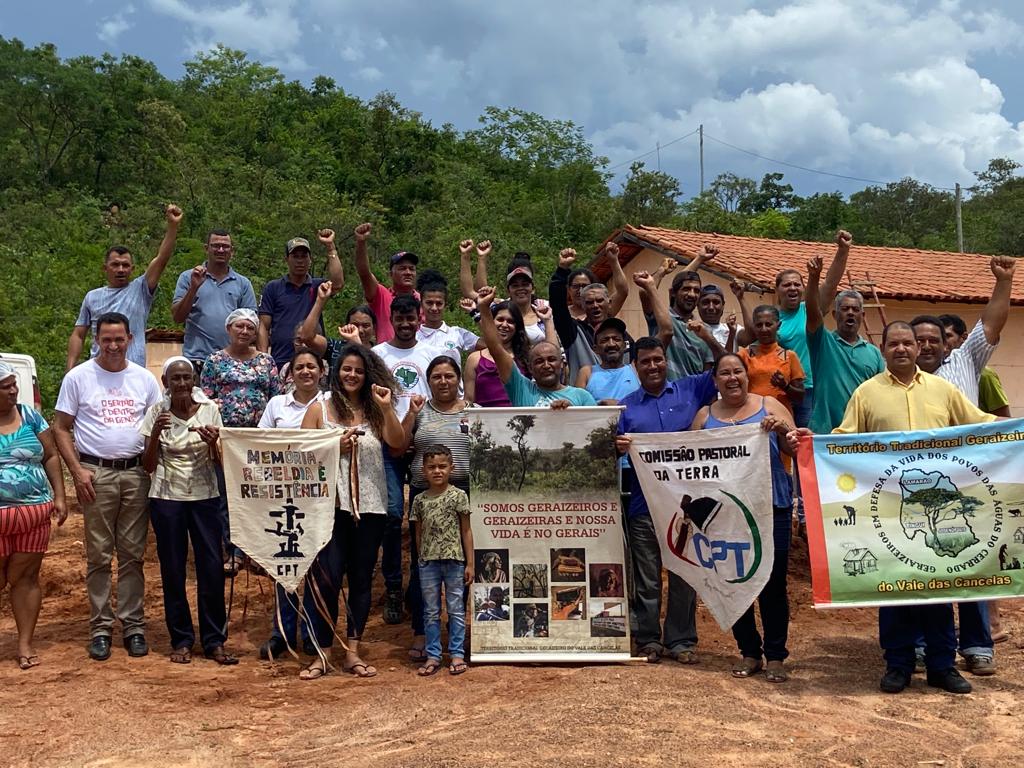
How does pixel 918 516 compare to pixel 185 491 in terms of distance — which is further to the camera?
pixel 185 491

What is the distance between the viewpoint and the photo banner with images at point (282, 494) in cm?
682

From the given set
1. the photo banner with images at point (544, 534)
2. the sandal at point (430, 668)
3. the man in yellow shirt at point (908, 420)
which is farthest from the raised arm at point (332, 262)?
the man in yellow shirt at point (908, 420)

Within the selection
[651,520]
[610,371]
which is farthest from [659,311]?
[651,520]

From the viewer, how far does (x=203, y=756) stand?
5336mm

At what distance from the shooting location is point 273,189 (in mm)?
31844

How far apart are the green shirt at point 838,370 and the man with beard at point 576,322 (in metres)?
1.46

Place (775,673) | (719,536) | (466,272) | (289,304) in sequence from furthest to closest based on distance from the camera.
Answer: (466,272), (289,304), (719,536), (775,673)

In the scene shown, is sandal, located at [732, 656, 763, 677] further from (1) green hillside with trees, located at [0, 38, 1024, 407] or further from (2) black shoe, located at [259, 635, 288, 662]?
(1) green hillside with trees, located at [0, 38, 1024, 407]

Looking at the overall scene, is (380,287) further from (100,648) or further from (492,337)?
(100,648)

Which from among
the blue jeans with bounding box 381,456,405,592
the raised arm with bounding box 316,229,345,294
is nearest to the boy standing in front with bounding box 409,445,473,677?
the blue jeans with bounding box 381,456,405,592

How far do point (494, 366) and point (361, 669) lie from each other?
2251 mm

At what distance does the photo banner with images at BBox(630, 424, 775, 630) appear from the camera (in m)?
6.34

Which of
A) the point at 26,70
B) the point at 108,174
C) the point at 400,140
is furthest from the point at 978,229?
the point at 26,70

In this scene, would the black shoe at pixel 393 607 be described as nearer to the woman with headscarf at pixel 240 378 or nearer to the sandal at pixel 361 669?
the sandal at pixel 361 669
